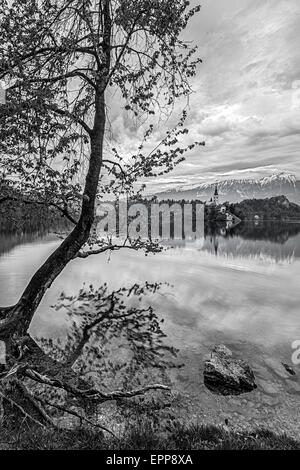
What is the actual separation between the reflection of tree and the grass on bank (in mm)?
542

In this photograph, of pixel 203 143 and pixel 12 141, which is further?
pixel 203 143

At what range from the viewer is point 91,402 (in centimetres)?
780

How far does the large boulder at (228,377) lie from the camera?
8975 millimetres

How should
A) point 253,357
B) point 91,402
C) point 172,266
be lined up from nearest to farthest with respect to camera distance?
point 91,402 < point 253,357 < point 172,266

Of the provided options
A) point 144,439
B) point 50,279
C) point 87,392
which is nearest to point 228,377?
point 144,439

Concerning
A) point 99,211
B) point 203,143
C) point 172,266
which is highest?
point 203,143

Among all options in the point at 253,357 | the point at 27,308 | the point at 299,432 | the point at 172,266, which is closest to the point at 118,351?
the point at 27,308

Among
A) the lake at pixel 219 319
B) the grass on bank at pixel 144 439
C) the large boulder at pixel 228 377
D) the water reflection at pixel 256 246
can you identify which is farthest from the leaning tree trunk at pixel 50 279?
the water reflection at pixel 256 246

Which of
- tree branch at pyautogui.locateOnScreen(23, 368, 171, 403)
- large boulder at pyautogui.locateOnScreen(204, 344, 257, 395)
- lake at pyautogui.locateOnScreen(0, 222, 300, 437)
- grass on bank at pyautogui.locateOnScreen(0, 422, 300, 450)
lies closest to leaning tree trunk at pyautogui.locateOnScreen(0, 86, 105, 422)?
lake at pyautogui.locateOnScreen(0, 222, 300, 437)

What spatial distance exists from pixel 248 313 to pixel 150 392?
11545 millimetres

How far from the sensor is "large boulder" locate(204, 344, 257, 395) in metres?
8.98

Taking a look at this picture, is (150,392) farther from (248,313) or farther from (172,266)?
(172,266)

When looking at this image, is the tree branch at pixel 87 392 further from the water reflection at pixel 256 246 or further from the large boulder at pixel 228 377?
the water reflection at pixel 256 246

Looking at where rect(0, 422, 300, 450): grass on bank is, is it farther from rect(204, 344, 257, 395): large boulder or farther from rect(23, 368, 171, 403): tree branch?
rect(204, 344, 257, 395): large boulder
